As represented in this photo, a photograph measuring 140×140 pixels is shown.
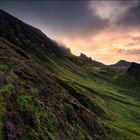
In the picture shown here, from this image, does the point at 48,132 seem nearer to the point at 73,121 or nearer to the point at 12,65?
the point at 73,121

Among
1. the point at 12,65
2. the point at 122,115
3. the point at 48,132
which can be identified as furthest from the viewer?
the point at 122,115

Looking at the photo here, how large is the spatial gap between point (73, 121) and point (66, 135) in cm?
1316

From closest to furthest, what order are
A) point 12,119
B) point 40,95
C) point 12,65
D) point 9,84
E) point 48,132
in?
point 12,119, point 48,132, point 9,84, point 40,95, point 12,65

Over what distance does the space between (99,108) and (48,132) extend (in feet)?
230

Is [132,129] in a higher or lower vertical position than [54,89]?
lower

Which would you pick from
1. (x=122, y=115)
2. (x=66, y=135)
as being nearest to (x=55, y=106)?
(x=66, y=135)

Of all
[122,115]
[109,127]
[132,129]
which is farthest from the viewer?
[122,115]

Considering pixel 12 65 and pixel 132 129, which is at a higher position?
pixel 12 65

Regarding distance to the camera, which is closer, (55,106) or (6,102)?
(6,102)


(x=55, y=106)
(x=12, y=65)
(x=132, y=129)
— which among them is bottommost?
(x=132, y=129)

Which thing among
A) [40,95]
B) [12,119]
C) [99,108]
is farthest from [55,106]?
[99,108]

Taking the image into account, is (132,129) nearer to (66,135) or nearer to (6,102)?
(66,135)

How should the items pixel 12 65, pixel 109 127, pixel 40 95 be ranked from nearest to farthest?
1. pixel 40 95
2. pixel 12 65
3. pixel 109 127

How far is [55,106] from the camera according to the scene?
8819 cm
